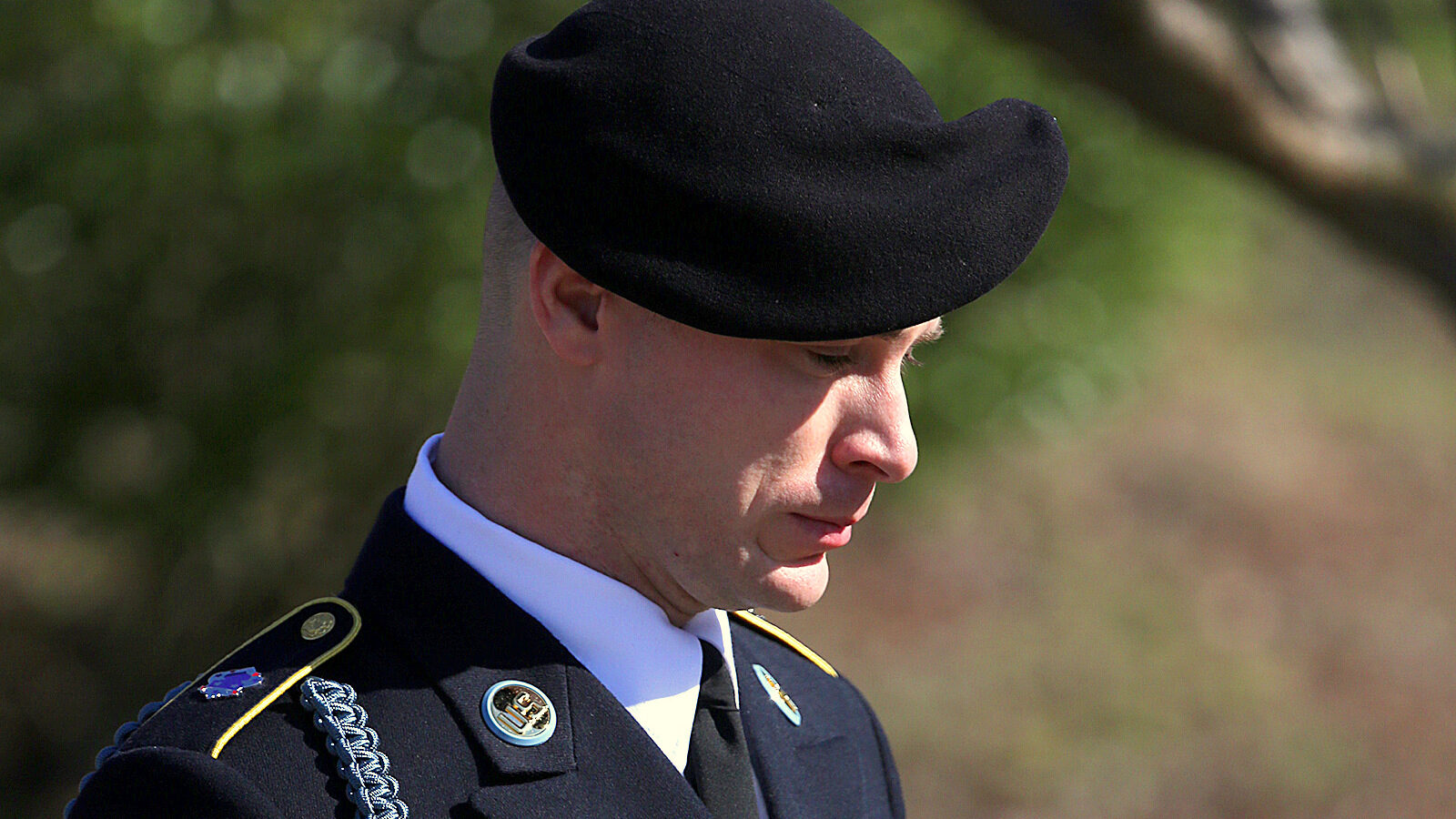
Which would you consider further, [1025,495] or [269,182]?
[1025,495]

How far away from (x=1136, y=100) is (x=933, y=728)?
16.7ft

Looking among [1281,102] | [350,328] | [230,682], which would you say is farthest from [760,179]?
[350,328]

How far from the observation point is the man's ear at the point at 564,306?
1521mm

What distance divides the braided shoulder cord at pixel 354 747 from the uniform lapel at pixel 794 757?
0.51 metres

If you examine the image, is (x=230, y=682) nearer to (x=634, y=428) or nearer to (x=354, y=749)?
(x=354, y=749)

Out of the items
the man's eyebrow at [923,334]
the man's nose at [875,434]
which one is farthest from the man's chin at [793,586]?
the man's eyebrow at [923,334]

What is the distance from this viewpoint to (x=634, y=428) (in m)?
1.51

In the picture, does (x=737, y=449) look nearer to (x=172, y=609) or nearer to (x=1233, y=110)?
(x=1233, y=110)

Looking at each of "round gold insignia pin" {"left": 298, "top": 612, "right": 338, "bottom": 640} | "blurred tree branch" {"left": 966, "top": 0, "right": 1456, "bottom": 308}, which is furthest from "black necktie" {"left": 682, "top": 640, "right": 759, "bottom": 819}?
"blurred tree branch" {"left": 966, "top": 0, "right": 1456, "bottom": 308}

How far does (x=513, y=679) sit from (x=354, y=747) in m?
0.19

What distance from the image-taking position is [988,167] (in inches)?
59.5

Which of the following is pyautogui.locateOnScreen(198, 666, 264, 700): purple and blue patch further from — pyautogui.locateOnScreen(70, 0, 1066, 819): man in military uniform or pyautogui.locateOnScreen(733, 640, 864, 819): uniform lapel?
pyautogui.locateOnScreen(733, 640, 864, 819): uniform lapel

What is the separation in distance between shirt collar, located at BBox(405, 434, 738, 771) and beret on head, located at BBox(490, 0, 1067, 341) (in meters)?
0.34

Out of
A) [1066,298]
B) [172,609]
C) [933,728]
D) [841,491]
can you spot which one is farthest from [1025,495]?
[841,491]
